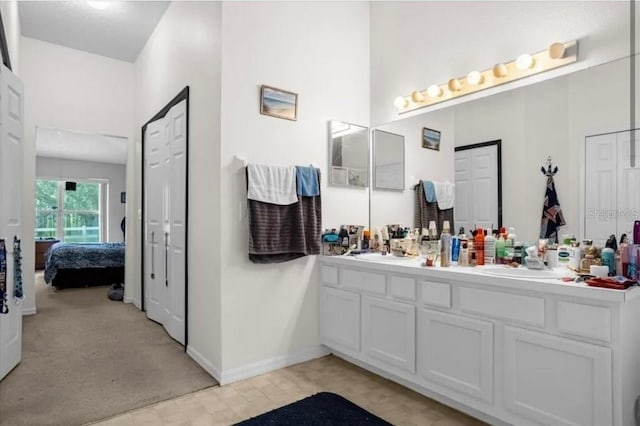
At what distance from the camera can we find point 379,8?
Result: 325cm

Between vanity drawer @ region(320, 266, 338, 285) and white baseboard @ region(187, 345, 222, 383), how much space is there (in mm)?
1024

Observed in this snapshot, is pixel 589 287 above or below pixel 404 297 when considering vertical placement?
above

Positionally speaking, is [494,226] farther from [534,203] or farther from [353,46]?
[353,46]

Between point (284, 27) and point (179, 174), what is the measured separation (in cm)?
154

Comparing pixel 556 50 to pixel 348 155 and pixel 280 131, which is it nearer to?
pixel 348 155

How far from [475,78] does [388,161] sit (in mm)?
975

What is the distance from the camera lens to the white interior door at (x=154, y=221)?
12.4ft

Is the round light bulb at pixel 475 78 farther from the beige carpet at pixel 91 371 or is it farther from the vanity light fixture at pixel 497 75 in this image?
the beige carpet at pixel 91 371

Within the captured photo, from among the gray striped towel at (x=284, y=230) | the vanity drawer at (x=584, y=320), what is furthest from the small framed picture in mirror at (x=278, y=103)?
the vanity drawer at (x=584, y=320)

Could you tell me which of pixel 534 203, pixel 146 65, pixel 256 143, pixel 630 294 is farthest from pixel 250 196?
pixel 146 65

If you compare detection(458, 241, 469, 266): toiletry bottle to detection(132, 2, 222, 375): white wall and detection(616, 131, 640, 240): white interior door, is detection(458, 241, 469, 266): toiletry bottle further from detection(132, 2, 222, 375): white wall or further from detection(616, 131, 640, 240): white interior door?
detection(132, 2, 222, 375): white wall

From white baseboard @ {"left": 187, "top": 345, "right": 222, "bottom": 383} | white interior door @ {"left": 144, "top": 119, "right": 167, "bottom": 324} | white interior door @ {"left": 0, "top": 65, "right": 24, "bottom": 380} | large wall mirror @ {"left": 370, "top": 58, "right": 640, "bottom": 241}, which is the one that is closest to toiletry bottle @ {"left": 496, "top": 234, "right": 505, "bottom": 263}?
large wall mirror @ {"left": 370, "top": 58, "right": 640, "bottom": 241}

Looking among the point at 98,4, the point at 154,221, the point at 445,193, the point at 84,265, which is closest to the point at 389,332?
the point at 445,193

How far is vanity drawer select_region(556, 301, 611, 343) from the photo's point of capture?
1544mm
